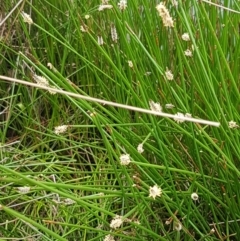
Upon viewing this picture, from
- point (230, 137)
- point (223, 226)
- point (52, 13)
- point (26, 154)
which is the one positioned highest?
point (52, 13)

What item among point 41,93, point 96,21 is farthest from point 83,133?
point 96,21

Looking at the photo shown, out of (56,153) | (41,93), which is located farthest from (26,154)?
(41,93)

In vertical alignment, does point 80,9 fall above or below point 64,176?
above

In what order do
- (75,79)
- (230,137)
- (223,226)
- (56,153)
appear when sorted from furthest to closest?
(75,79) → (56,153) → (223,226) → (230,137)

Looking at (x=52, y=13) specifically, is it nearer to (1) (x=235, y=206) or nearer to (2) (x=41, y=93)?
(2) (x=41, y=93)

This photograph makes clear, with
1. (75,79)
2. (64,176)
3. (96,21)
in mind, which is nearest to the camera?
(64,176)

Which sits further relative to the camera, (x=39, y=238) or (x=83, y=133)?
(x=83, y=133)
